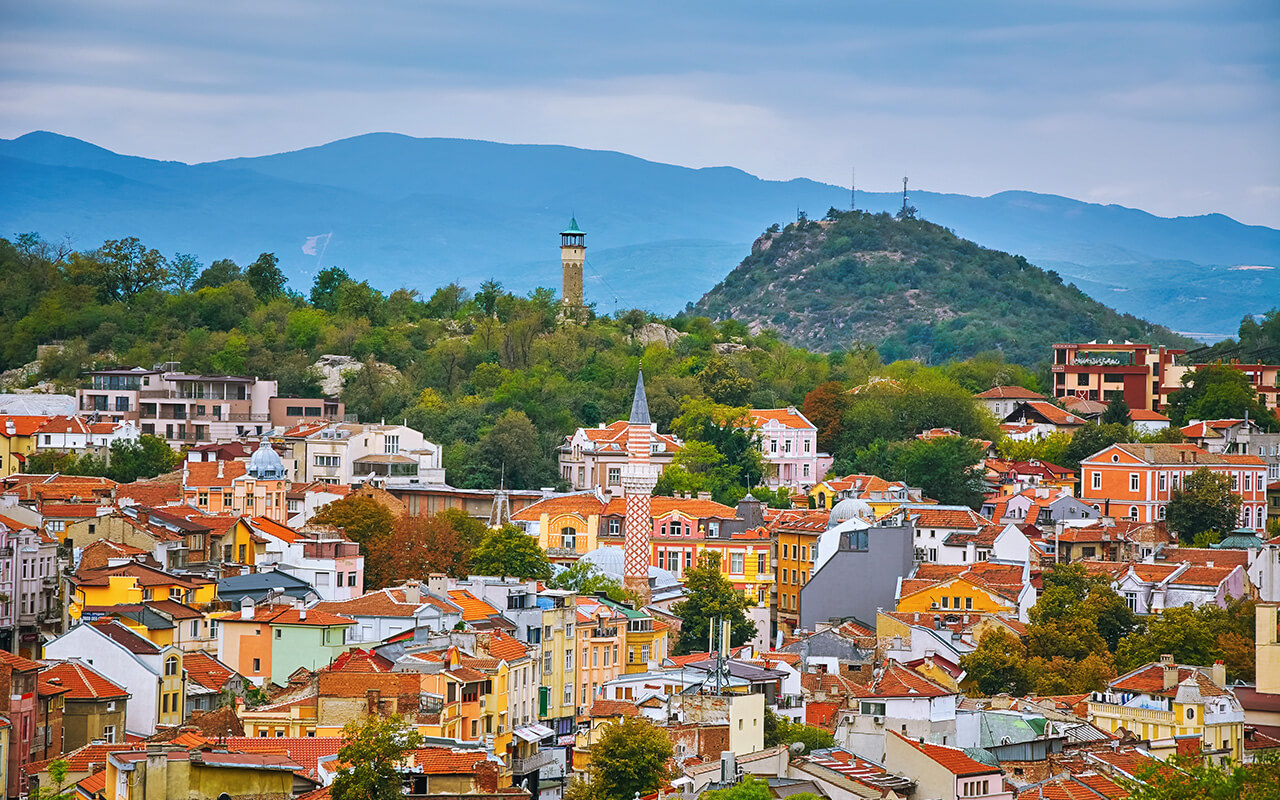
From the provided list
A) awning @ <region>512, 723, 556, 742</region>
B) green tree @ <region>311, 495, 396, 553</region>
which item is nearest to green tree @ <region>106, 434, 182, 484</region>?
green tree @ <region>311, 495, 396, 553</region>

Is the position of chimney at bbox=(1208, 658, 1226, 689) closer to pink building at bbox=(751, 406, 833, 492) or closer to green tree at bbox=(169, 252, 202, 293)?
pink building at bbox=(751, 406, 833, 492)

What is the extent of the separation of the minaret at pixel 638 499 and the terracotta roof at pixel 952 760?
17210 mm

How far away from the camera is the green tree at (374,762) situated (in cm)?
2700

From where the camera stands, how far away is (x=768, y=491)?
66562mm

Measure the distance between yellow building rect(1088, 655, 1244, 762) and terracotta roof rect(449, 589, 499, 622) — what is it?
11339 mm

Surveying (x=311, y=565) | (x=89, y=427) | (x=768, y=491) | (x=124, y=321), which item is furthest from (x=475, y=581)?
(x=124, y=321)

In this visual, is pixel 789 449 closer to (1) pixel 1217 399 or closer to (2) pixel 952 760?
(1) pixel 1217 399

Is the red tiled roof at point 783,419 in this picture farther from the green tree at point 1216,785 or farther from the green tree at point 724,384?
the green tree at point 1216,785

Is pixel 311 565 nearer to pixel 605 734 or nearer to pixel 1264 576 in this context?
pixel 605 734

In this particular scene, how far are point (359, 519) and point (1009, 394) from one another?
36883mm

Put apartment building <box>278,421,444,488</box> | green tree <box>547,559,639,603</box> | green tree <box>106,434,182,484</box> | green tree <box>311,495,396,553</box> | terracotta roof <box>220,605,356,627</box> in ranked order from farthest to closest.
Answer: apartment building <box>278,421,444,488</box> < green tree <box>106,434,182,484</box> < green tree <box>311,495,396,553</box> < green tree <box>547,559,639,603</box> < terracotta roof <box>220,605,356,627</box>

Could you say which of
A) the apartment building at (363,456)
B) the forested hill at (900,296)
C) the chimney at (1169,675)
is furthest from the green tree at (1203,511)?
the forested hill at (900,296)

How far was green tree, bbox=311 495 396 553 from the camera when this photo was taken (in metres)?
51.9

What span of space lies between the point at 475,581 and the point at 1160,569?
694 inches
